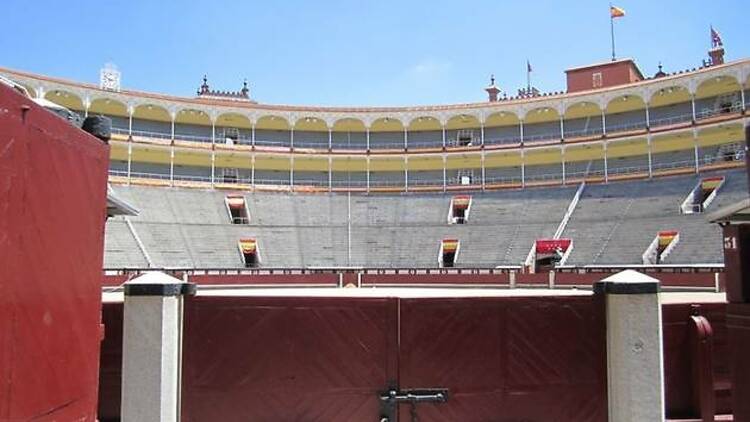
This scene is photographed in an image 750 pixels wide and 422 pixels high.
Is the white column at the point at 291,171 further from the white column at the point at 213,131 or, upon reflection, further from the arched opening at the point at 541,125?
the arched opening at the point at 541,125

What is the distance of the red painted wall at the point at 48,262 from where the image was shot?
264 centimetres

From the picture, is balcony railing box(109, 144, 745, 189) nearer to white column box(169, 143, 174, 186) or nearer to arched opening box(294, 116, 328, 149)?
white column box(169, 143, 174, 186)

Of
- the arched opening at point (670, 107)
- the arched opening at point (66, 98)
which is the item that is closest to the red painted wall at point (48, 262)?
the arched opening at point (66, 98)

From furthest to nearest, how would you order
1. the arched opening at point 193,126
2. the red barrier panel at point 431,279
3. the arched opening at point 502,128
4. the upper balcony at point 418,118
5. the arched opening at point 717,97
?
the arched opening at point 502,128 < the arched opening at point 193,126 < the upper balcony at point 418,118 < the arched opening at point 717,97 < the red barrier panel at point 431,279

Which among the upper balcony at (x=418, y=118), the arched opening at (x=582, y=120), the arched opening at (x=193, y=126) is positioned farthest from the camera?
the arched opening at (x=193, y=126)

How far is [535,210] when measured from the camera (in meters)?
39.1

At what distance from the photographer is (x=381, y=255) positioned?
123ft

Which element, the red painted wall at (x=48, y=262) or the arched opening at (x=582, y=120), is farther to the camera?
the arched opening at (x=582, y=120)

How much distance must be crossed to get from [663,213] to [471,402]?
107ft

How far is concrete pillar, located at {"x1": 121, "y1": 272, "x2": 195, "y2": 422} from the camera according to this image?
4.64 meters

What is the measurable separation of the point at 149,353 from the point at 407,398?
6.46ft

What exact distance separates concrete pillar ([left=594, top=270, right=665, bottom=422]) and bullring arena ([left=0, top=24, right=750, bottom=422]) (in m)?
0.02

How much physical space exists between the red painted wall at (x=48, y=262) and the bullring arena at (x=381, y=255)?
0.6 inches

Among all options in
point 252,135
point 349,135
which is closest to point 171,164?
point 252,135
